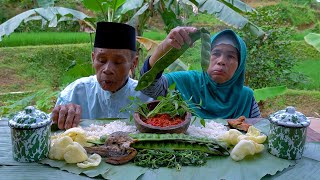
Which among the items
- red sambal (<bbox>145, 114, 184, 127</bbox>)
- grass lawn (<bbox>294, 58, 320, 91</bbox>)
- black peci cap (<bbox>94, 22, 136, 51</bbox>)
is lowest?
grass lawn (<bbox>294, 58, 320, 91</bbox>)

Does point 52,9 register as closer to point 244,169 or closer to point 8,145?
point 8,145

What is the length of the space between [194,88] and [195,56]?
5.37m

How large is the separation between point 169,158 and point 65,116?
21.7 inches

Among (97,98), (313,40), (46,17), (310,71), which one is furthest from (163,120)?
(310,71)

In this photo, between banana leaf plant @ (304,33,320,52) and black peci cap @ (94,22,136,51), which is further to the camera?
banana leaf plant @ (304,33,320,52)

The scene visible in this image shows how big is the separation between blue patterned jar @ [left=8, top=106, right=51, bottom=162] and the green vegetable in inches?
12.9

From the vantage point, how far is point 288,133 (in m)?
1.49

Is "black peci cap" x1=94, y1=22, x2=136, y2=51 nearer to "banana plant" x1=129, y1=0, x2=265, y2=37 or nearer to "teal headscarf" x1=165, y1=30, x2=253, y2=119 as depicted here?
"teal headscarf" x1=165, y1=30, x2=253, y2=119

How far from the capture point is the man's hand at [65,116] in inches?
68.4

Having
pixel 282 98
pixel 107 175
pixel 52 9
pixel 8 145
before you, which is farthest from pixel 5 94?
pixel 107 175

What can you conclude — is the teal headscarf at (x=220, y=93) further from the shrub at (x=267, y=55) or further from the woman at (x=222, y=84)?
the shrub at (x=267, y=55)

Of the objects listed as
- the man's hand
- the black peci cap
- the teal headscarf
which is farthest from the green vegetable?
the teal headscarf

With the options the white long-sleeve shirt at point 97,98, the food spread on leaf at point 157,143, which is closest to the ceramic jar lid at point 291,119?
the food spread on leaf at point 157,143

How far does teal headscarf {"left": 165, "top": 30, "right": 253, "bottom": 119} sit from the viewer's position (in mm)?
2375
